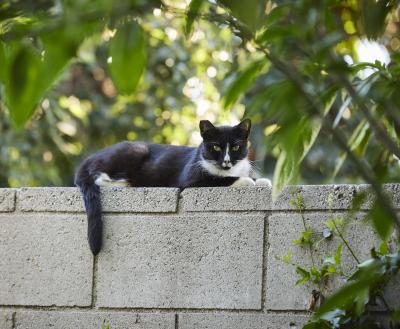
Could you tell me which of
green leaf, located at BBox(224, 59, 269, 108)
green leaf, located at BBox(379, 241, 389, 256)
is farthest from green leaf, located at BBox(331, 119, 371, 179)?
green leaf, located at BBox(379, 241, 389, 256)

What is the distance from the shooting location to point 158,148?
4.43 metres

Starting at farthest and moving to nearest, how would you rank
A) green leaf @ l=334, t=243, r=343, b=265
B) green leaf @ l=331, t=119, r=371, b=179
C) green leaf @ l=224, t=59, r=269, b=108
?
green leaf @ l=334, t=243, r=343, b=265, green leaf @ l=331, t=119, r=371, b=179, green leaf @ l=224, t=59, r=269, b=108

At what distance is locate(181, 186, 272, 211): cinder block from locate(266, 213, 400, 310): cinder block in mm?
92

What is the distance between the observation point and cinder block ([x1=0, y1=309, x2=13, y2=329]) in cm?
342

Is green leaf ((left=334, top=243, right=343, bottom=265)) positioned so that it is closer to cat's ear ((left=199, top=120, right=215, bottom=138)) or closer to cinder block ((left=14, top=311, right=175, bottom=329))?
cinder block ((left=14, top=311, right=175, bottom=329))

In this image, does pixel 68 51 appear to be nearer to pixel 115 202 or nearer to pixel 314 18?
pixel 314 18

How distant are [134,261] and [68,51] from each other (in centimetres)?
271

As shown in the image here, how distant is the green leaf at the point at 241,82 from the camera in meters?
0.88

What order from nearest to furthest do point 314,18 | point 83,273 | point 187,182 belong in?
point 314,18 → point 83,273 → point 187,182

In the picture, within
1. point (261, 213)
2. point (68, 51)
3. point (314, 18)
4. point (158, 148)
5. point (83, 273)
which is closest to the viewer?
point (68, 51)

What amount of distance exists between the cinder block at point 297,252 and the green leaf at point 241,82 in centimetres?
205

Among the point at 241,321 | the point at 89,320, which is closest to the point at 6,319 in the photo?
the point at 89,320

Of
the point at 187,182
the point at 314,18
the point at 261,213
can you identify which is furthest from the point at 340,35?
the point at 187,182

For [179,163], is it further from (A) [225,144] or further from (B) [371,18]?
(B) [371,18]
